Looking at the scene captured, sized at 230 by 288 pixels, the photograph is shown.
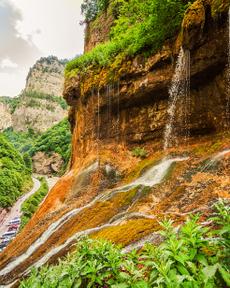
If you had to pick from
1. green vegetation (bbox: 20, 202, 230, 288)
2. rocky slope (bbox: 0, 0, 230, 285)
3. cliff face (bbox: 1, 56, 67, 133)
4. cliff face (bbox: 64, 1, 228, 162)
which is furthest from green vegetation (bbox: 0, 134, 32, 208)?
cliff face (bbox: 1, 56, 67, 133)

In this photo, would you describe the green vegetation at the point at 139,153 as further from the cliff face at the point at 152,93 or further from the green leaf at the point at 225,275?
the green leaf at the point at 225,275

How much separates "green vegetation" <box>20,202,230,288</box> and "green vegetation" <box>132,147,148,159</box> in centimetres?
1434

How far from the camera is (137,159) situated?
1916cm

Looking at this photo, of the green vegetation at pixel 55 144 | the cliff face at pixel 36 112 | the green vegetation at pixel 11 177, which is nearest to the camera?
the green vegetation at pixel 11 177

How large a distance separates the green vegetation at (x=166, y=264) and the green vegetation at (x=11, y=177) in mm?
63782

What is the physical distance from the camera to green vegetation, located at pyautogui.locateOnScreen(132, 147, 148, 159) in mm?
19080

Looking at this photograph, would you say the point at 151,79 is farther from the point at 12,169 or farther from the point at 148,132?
the point at 12,169

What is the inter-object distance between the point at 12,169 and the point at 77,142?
61.5 m

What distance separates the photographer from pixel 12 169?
83.7m

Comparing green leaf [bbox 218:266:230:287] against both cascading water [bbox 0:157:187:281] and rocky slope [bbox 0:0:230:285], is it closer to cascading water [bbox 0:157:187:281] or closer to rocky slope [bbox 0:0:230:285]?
rocky slope [bbox 0:0:230:285]

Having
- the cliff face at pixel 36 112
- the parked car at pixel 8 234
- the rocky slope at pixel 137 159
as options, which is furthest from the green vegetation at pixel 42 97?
the rocky slope at pixel 137 159

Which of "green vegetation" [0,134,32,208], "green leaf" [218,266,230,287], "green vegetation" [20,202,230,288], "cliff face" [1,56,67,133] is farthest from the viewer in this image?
"cliff face" [1,56,67,133]

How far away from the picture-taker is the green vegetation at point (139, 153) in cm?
1908

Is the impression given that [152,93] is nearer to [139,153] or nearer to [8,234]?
[139,153]
